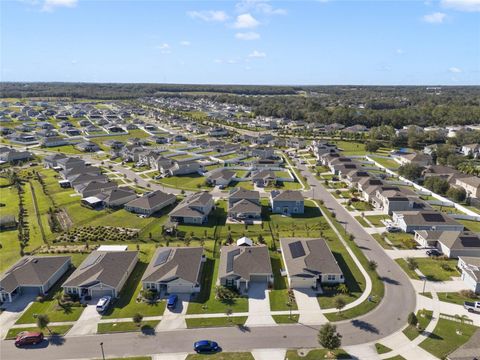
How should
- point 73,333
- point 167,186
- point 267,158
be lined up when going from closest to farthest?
1. point 73,333
2. point 167,186
3. point 267,158

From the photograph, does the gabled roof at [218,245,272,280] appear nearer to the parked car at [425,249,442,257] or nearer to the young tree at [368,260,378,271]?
the young tree at [368,260,378,271]

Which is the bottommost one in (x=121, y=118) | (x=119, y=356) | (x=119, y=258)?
(x=119, y=356)

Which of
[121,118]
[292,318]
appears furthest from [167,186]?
[121,118]

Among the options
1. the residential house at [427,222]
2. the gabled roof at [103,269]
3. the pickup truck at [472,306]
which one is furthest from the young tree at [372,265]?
the gabled roof at [103,269]

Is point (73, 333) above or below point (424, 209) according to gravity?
below

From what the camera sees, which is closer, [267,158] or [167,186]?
[167,186]

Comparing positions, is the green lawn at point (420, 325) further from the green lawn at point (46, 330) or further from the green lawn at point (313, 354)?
the green lawn at point (46, 330)

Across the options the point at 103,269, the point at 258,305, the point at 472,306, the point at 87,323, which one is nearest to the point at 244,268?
the point at 258,305

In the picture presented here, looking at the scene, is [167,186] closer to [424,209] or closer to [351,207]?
[351,207]
